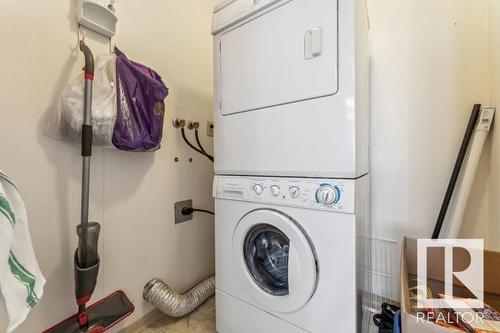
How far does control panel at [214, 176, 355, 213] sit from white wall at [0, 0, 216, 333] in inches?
20.4

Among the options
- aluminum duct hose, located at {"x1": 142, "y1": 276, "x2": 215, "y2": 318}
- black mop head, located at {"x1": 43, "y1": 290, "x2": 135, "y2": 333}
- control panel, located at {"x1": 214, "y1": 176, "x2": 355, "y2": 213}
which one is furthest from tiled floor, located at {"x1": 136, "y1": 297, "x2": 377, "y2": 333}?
control panel, located at {"x1": 214, "y1": 176, "x2": 355, "y2": 213}

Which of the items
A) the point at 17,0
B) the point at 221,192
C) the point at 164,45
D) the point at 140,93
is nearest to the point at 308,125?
the point at 221,192

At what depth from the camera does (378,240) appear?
1.52 m

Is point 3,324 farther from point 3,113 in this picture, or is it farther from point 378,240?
point 378,240

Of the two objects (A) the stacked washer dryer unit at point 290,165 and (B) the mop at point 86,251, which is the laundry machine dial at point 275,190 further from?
(B) the mop at point 86,251

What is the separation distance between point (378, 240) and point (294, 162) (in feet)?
3.23

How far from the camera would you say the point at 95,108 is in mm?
1002

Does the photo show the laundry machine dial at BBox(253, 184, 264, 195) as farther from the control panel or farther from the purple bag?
the purple bag

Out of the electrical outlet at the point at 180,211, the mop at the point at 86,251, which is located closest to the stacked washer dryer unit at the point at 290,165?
the electrical outlet at the point at 180,211

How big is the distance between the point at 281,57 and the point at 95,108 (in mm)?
871

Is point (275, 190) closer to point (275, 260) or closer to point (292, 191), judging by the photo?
point (292, 191)

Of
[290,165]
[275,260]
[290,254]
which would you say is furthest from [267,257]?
[290,165]

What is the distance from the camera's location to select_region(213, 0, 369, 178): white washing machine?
896 millimetres

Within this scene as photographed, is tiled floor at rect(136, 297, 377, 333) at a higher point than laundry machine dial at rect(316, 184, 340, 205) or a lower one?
lower
